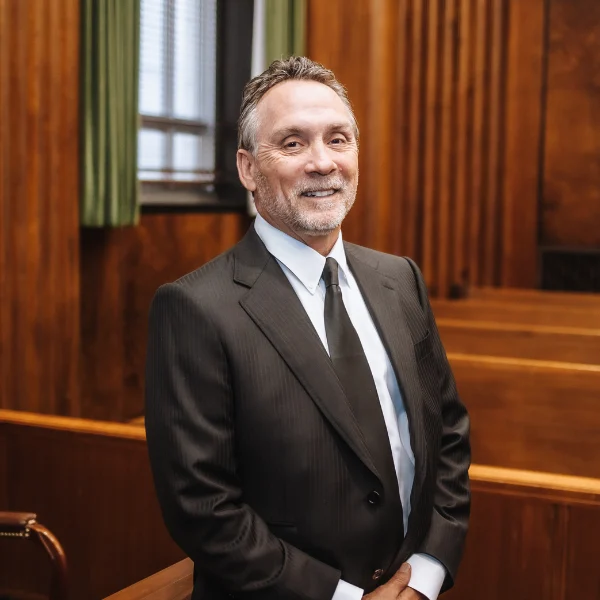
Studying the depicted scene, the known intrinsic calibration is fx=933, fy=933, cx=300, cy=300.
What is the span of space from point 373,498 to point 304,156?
54 centimetres

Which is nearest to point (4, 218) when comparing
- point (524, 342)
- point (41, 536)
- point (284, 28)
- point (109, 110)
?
point (109, 110)

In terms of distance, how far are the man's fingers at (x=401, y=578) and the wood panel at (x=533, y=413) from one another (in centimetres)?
175

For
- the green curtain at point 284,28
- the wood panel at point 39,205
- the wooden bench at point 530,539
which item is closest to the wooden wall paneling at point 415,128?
the green curtain at point 284,28

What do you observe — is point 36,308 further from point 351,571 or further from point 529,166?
point 529,166

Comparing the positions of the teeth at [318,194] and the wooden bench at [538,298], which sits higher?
the teeth at [318,194]

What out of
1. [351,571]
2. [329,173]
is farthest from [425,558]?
[329,173]

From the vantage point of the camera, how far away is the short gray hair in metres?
1.49

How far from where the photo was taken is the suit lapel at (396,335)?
151cm

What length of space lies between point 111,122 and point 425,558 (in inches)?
113

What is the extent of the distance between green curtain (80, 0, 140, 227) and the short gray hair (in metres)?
2.45

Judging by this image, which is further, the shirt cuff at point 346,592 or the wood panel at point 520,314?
the wood panel at point 520,314

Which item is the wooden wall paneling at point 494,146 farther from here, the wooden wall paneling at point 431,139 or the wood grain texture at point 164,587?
the wood grain texture at point 164,587

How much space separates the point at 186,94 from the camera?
527 cm

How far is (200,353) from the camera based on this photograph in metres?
1.40
